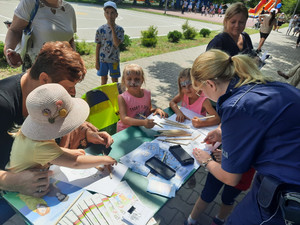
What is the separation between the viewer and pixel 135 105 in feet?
8.47

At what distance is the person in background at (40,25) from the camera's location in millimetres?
2314

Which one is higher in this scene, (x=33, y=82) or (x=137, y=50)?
(x=33, y=82)

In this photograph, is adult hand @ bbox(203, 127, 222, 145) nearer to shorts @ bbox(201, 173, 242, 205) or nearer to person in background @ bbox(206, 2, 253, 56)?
shorts @ bbox(201, 173, 242, 205)

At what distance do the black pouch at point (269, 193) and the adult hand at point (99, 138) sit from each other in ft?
4.17

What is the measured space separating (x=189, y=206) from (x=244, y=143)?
5.73 feet

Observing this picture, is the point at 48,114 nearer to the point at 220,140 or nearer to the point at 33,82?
the point at 33,82

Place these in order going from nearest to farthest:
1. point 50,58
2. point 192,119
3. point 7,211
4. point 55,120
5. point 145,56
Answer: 1. point 55,120
2. point 50,58
3. point 7,211
4. point 192,119
5. point 145,56

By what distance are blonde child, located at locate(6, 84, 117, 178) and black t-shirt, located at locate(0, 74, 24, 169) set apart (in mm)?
303

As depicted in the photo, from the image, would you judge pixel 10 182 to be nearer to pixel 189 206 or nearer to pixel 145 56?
pixel 189 206

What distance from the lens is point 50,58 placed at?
1.46 metres

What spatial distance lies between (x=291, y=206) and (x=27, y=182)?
1.57 m

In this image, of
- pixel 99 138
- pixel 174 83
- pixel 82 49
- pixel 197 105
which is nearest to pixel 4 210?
pixel 99 138

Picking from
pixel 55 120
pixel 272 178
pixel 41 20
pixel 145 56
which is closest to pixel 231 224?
pixel 272 178

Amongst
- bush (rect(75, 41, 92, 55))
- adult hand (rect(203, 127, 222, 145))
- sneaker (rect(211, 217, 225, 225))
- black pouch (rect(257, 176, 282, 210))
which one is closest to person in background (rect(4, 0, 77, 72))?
adult hand (rect(203, 127, 222, 145))
